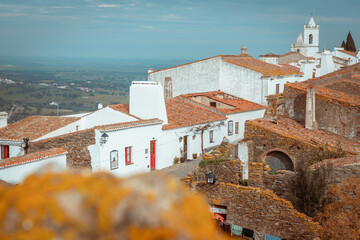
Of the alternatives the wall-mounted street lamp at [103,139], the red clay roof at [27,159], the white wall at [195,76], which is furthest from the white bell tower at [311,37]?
the red clay roof at [27,159]

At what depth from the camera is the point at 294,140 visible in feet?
47.8

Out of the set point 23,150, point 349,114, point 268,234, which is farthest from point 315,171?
point 23,150

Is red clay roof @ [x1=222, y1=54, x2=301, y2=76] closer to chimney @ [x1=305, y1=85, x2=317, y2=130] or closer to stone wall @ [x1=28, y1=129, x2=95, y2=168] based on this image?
chimney @ [x1=305, y1=85, x2=317, y2=130]

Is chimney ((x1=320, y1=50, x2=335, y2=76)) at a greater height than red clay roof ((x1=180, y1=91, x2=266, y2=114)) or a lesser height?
greater

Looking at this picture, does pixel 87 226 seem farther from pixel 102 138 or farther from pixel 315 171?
pixel 102 138

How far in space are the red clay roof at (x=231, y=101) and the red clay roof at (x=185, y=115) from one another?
1337 mm

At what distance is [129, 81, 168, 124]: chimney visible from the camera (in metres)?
24.6

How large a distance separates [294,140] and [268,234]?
459 cm

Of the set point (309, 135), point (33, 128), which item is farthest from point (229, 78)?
point (309, 135)

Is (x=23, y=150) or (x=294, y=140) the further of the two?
(x=23, y=150)

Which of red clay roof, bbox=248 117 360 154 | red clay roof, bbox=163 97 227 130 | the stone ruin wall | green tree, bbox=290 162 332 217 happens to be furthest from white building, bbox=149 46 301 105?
green tree, bbox=290 162 332 217

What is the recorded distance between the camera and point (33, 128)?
1024 inches

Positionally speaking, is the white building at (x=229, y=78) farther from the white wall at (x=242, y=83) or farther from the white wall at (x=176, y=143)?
the white wall at (x=176, y=143)

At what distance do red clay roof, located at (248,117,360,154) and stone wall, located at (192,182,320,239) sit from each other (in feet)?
13.3
